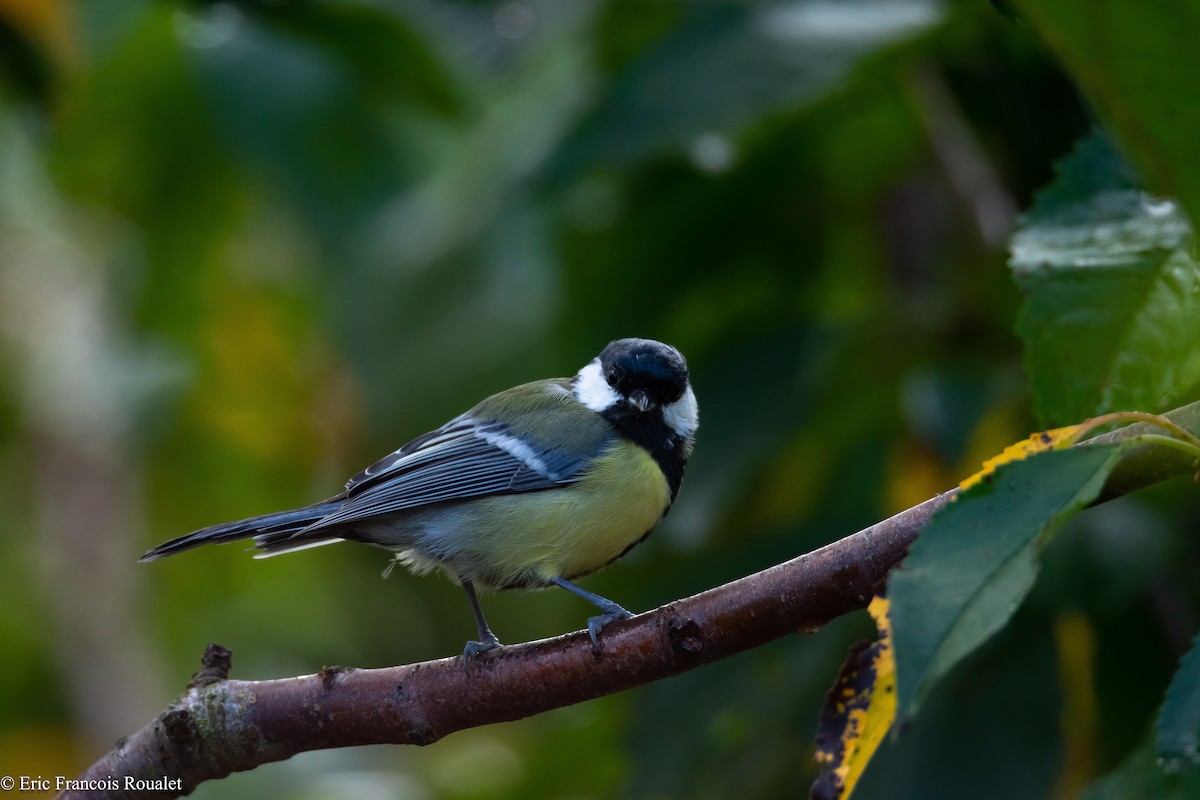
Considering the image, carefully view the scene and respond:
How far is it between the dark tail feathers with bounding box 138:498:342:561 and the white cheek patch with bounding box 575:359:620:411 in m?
0.54

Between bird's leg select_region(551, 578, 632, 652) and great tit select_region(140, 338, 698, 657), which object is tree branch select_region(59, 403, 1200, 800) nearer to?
bird's leg select_region(551, 578, 632, 652)

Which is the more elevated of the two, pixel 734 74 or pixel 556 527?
pixel 734 74

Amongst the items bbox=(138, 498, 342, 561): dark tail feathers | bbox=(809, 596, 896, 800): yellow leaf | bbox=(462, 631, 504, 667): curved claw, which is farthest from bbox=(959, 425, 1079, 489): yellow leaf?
bbox=(138, 498, 342, 561): dark tail feathers

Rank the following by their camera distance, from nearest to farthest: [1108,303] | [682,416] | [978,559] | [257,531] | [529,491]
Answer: [978,559]
[1108,303]
[257,531]
[529,491]
[682,416]

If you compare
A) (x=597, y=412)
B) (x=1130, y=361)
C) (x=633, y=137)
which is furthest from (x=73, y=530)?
(x=1130, y=361)

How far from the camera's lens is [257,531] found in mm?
1948

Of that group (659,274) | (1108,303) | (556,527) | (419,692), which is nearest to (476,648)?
(419,692)

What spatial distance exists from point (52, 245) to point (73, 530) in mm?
962

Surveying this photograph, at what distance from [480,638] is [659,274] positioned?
1011mm

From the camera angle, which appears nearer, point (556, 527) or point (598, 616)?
point (598, 616)

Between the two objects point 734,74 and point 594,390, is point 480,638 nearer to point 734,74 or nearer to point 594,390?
point 594,390

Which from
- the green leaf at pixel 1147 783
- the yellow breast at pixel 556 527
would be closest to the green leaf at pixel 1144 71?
the green leaf at pixel 1147 783

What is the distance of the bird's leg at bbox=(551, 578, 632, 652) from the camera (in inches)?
54.4

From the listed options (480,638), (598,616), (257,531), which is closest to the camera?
(598,616)
